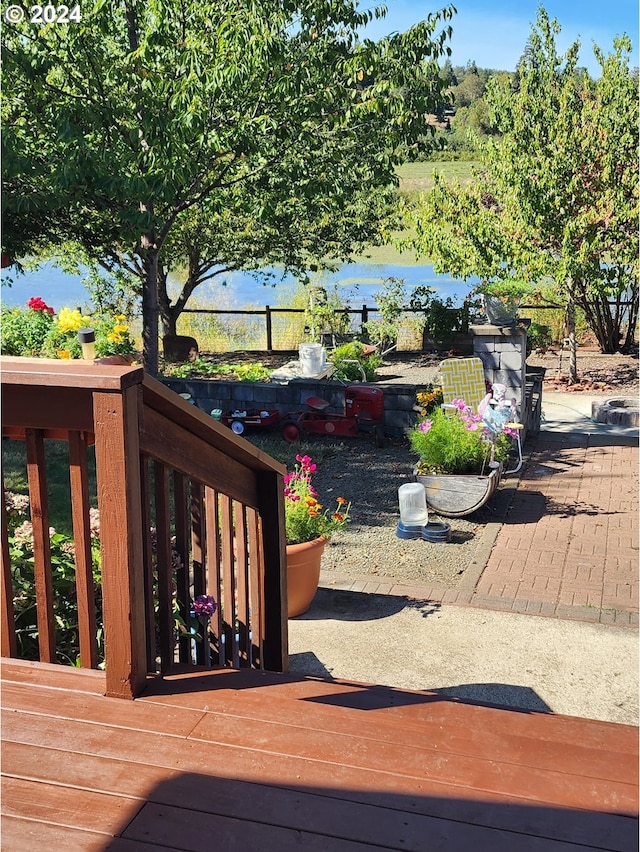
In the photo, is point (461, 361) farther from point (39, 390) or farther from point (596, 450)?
point (39, 390)

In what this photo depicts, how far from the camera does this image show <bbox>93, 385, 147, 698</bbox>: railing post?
6.13 feet

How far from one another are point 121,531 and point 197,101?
764 centimetres

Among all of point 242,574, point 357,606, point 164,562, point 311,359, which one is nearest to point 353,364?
point 311,359

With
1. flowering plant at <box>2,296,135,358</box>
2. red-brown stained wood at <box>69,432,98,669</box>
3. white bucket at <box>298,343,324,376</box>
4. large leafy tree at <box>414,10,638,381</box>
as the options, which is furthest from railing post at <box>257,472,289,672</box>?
large leafy tree at <box>414,10,638,381</box>

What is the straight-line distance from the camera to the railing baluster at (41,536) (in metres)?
2.05

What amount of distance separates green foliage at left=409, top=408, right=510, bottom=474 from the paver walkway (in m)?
A: 0.55

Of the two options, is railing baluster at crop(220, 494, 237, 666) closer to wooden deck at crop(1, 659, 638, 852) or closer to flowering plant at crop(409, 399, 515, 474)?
wooden deck at crop(1, 659, 638, 852)

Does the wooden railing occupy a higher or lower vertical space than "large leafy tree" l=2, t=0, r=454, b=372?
lower

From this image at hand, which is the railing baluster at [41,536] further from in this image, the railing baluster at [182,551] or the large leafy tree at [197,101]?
the large leafy tree at [197,101]

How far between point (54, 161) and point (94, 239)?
243 cm

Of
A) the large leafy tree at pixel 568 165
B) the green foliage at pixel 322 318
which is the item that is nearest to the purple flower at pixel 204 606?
the large leafy tree at pixel 568 165

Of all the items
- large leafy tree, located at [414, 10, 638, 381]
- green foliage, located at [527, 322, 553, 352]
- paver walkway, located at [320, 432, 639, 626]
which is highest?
large leafy tree, located at [414, 10, 638, 381]

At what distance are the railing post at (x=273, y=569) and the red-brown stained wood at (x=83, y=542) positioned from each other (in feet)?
3.08

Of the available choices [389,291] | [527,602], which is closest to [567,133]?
[389,291]
